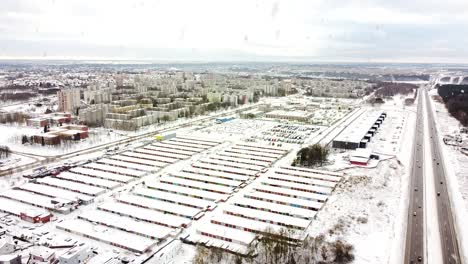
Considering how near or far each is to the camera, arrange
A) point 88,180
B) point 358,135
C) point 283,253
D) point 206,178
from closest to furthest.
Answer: point 283,253
point 88,180
point 206,178
point 358,135

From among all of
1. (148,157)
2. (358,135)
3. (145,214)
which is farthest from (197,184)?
(358,135)

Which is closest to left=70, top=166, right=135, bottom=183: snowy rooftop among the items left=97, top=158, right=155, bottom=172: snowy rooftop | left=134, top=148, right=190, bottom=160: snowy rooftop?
left=97, top=158, right=155, bottom=172: snowy rooftop

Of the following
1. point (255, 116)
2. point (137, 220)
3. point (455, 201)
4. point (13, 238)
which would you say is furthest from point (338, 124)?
point (13, 238)

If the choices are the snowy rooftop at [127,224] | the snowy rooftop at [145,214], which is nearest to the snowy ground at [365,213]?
the snowy rooftop at [145,214]

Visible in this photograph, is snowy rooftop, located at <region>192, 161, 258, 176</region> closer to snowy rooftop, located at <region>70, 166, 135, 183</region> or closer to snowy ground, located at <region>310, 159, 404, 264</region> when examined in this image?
snowy rooftop, located at <region>70, 166, 135, 183</region>

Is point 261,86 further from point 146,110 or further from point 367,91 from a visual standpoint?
point 146,110

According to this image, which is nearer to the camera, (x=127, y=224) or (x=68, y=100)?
(x=127, y=224)

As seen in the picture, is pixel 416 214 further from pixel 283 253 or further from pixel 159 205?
pixel 159 205
